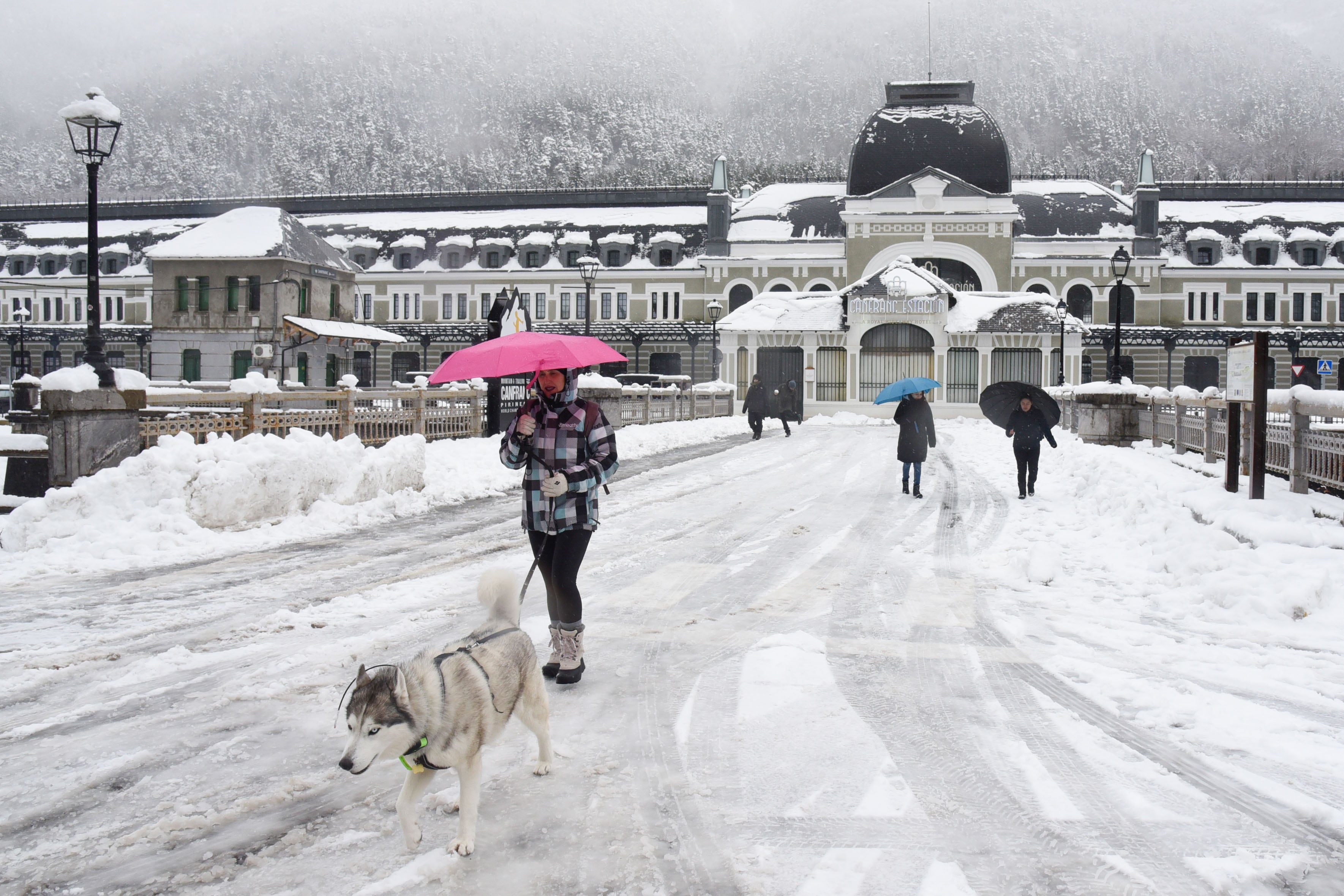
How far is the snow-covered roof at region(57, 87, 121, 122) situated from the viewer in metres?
13.8

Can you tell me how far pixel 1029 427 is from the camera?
14070mm

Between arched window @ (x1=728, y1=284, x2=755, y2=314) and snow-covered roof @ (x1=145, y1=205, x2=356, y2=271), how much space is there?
21.6 meters

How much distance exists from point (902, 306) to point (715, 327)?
27.7ft

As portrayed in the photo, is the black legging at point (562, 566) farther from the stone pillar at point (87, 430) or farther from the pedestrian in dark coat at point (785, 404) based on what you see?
the pedestrian in dark coat at point (785, 404)

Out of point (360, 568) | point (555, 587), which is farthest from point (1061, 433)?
point (555, 587)

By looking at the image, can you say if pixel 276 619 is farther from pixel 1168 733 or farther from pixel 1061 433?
pixel 1061 433

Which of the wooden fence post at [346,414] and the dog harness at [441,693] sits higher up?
the wooden fence post at [346,414]

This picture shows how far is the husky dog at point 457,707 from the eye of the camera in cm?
326

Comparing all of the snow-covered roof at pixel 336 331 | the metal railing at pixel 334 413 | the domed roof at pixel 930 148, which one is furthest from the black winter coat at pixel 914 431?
the domed roof at pixel 930 148

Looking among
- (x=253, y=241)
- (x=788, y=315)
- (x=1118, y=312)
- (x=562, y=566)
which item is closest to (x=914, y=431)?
(x=562, y=566)

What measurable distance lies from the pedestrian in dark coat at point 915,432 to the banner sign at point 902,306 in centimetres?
2908

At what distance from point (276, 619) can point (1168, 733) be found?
18.9 ft

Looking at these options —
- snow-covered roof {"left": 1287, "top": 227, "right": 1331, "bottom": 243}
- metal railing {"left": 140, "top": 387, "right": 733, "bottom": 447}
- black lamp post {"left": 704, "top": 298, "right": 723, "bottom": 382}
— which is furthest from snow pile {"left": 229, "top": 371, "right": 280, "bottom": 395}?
snow-covered roof {"left": 1287, "top": 227, "right": 1331, "bottom": 243}

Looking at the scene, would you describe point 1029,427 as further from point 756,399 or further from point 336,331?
point 336,331
